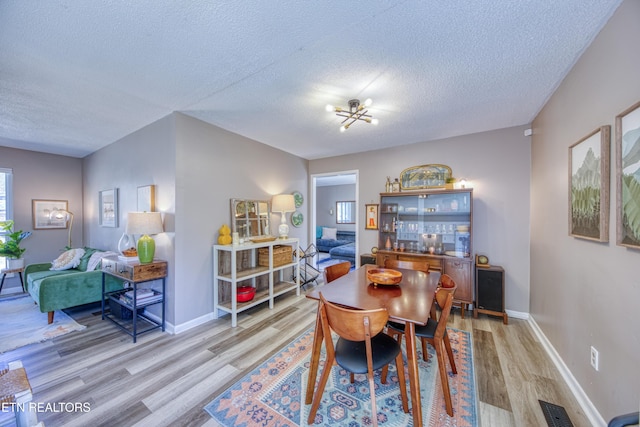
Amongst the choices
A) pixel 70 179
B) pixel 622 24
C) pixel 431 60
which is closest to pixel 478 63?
pixel 431 60

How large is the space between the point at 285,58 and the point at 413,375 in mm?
2392

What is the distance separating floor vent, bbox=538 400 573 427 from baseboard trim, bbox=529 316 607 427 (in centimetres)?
13

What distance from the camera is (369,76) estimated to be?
2.04 m

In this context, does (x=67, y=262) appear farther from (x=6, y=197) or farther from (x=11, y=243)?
(x=6, y=197)

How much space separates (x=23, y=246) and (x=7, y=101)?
10.5ft

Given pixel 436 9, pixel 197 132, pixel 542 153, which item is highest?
pixel 436 9

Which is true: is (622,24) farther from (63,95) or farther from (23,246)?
(23,246)

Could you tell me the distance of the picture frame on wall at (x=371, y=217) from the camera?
4.23 meters

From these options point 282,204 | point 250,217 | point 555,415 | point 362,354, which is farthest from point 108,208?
point 555,415

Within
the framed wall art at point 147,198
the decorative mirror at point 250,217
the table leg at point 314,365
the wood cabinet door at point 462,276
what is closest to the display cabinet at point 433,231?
the wood cabinet door at point 462,276

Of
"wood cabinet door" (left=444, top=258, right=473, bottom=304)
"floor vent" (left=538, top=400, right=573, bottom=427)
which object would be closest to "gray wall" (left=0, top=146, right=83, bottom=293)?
"wood cabinet door" (left=444, top=258, right=473, bottom=304)

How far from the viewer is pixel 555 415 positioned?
158 centimetres

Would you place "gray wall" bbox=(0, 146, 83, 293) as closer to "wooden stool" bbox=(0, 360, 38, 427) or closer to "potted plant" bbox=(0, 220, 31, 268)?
"potted plant" bbox=(0, 220, 31, 268)

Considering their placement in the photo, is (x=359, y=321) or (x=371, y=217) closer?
(x=359, y=321)
